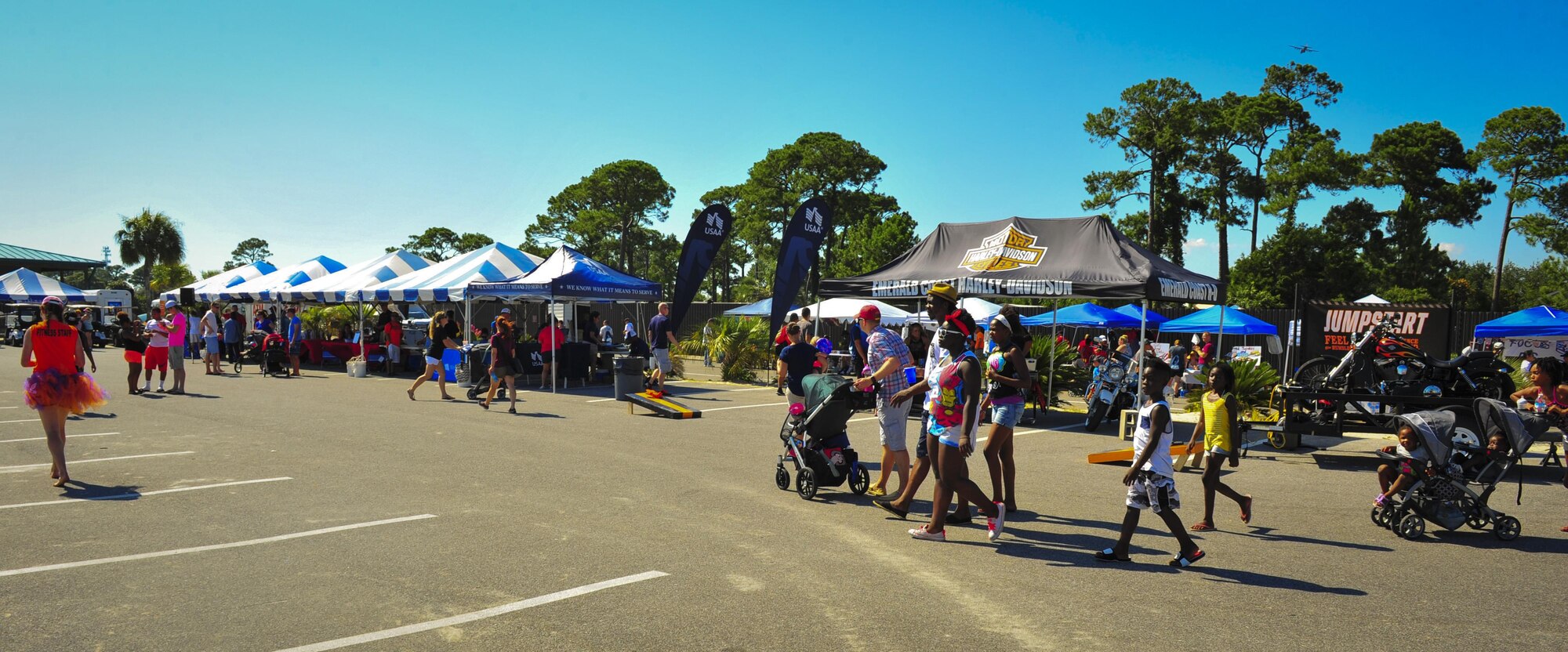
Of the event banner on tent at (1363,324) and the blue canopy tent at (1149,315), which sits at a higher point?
the blue canopy tent at (1149,315)

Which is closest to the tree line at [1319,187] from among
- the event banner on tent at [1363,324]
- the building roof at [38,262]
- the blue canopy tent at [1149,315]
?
the blue canopy tent at [1149,315]

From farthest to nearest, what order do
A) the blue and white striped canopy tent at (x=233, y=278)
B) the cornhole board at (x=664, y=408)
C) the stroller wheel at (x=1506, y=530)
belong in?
the blue and white striped canopy tent at (x=233, y=278)
the cornhole board at (x=664, y=408)
the stroller wheel at (x=1506, y=530)

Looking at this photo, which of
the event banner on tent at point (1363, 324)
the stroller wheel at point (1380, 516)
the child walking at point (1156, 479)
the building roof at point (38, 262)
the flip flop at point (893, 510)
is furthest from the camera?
the building roof at point (38, 262)

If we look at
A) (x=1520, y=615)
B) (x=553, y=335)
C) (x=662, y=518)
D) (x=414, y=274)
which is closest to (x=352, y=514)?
(x=662, y=518)

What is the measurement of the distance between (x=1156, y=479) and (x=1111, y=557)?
23.9 inches

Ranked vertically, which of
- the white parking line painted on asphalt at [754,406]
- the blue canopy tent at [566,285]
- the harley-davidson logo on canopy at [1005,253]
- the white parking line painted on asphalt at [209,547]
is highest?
Answer: the harley-davidson logo on canopy at [1005,253]

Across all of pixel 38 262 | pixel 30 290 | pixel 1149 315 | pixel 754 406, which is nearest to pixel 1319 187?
pixel 1149 315

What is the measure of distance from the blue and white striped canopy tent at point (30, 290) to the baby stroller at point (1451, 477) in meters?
55.2

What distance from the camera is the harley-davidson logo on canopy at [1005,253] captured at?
1551 centimetres

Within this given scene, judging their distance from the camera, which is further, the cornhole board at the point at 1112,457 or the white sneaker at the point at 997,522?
the cornhole board at the point at 1112,457

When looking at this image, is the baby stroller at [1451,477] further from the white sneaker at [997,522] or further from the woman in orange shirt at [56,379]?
the woman in orange shirt at [56,379]

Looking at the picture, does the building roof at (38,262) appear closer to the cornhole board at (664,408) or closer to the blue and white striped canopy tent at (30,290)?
the blue and white striped canopy tent at (30,290)

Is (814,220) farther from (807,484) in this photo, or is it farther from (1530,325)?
(1530,325)

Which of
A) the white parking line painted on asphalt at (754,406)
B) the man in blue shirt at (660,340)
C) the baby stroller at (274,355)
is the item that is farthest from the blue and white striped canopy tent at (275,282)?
the white parking line painted on asphalt at (754,406)
